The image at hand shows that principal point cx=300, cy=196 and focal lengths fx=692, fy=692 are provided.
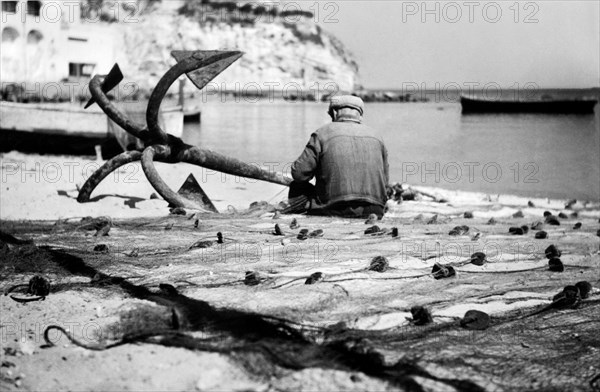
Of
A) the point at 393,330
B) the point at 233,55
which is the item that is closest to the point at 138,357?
the point at 393,330

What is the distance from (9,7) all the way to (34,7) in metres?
1.43

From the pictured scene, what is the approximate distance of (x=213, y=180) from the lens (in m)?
12.9

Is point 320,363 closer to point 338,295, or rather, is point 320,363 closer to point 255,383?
point 255,383

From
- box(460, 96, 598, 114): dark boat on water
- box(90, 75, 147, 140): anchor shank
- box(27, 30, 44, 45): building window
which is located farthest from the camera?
box(460, 96, 598, 114): dark boat on water

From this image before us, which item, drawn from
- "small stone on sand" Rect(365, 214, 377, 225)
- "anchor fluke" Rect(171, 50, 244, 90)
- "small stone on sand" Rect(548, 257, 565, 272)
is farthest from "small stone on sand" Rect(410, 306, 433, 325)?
"anchor fluke" Rect(171, 50, 244, 90)

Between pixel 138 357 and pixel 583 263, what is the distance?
3.92 m

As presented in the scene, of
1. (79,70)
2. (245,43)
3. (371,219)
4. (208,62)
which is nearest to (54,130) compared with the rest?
(208,62)

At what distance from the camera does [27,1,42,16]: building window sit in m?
42.3

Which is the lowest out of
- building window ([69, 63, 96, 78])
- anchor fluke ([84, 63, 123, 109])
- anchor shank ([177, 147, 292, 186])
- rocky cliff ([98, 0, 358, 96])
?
anchor shank ([177, 147, 292, 186])

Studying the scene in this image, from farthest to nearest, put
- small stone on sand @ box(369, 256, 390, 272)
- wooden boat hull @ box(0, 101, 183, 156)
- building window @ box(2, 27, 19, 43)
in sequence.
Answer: building window @ box(2, 27, 19, 43) → wooden boat hull @ box(0, 101, 183, 156) → small stone on sand @ box(369, 256, 390, 272)

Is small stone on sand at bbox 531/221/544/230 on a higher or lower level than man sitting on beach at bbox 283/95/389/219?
lower

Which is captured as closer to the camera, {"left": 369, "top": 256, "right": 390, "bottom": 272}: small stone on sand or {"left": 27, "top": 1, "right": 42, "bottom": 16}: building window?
{"left": 369, "top": 256, "right": 390, "bottom": 272}: small stone on sand

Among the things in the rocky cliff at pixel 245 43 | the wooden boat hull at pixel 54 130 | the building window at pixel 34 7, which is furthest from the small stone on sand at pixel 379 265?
the rocky cliff at pixel 245 43

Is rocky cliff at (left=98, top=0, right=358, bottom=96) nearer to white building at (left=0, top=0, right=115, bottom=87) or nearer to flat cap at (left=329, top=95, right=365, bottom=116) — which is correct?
white building at (left=0, top=0, right=115, bottom=87)
